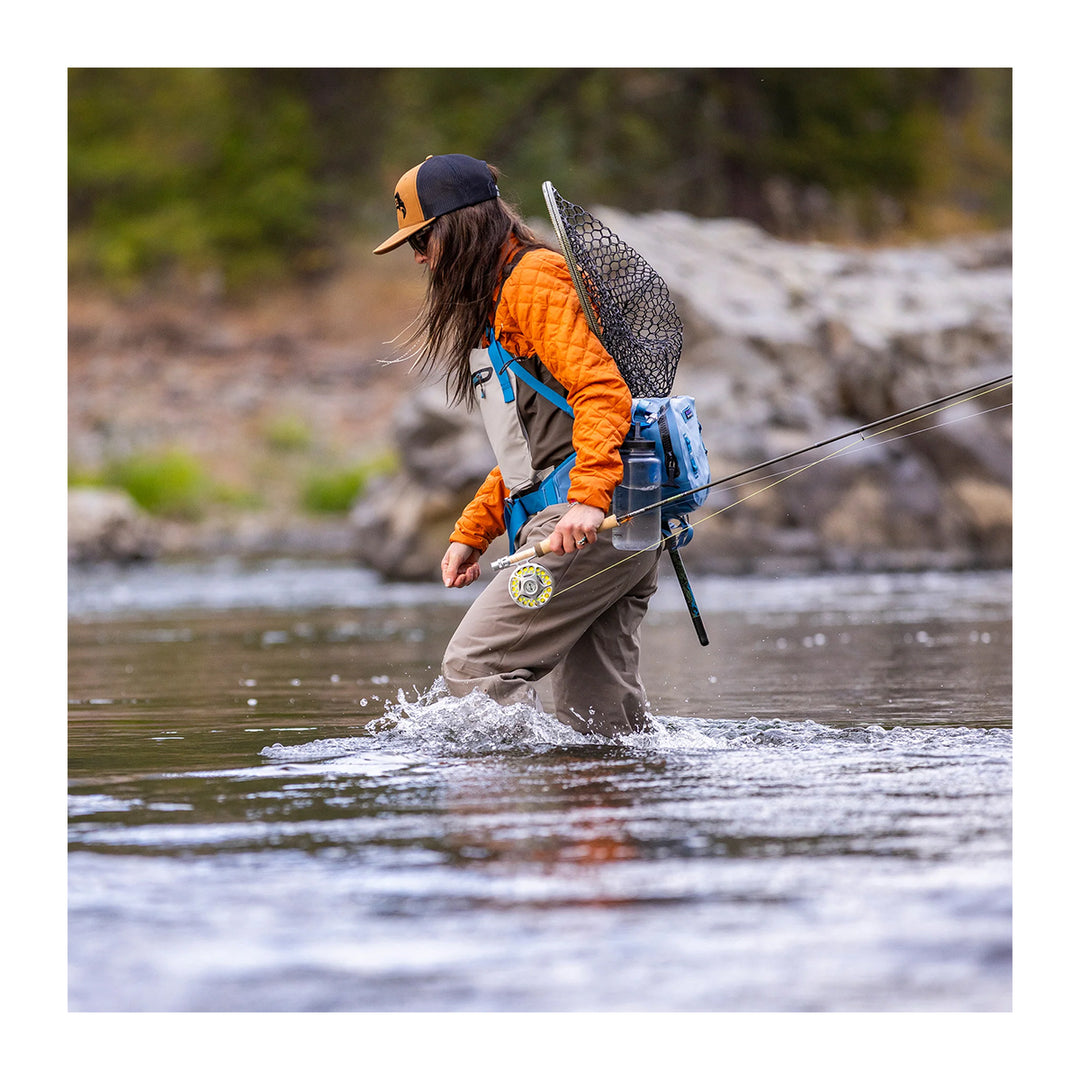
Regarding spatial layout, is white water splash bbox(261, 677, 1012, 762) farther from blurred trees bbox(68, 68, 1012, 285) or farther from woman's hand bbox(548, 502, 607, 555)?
blurred trees bbox(68, 68, 1012, 285)

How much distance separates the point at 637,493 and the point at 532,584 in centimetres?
34

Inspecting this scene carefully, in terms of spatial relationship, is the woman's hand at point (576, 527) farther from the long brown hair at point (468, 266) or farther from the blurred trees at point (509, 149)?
the blurred trees at point (509, 149)

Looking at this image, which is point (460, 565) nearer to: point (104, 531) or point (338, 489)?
→ point (104, 531)

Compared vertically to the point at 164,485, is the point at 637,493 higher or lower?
lower

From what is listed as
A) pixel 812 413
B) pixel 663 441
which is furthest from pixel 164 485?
pixel 663 441

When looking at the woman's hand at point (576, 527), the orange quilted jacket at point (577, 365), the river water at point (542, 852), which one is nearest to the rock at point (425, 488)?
the river water at point (542, 852)

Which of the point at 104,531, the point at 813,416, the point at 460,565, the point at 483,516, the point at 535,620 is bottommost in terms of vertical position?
the point at 535,620

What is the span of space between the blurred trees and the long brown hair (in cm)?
1898

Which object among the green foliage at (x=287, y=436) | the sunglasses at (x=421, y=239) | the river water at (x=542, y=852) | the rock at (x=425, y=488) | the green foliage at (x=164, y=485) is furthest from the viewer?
the green foliage at (x=287, y=436)

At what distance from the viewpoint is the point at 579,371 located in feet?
11.7

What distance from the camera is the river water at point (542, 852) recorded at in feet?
7.39

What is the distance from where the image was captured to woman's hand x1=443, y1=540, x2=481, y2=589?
4.07m
